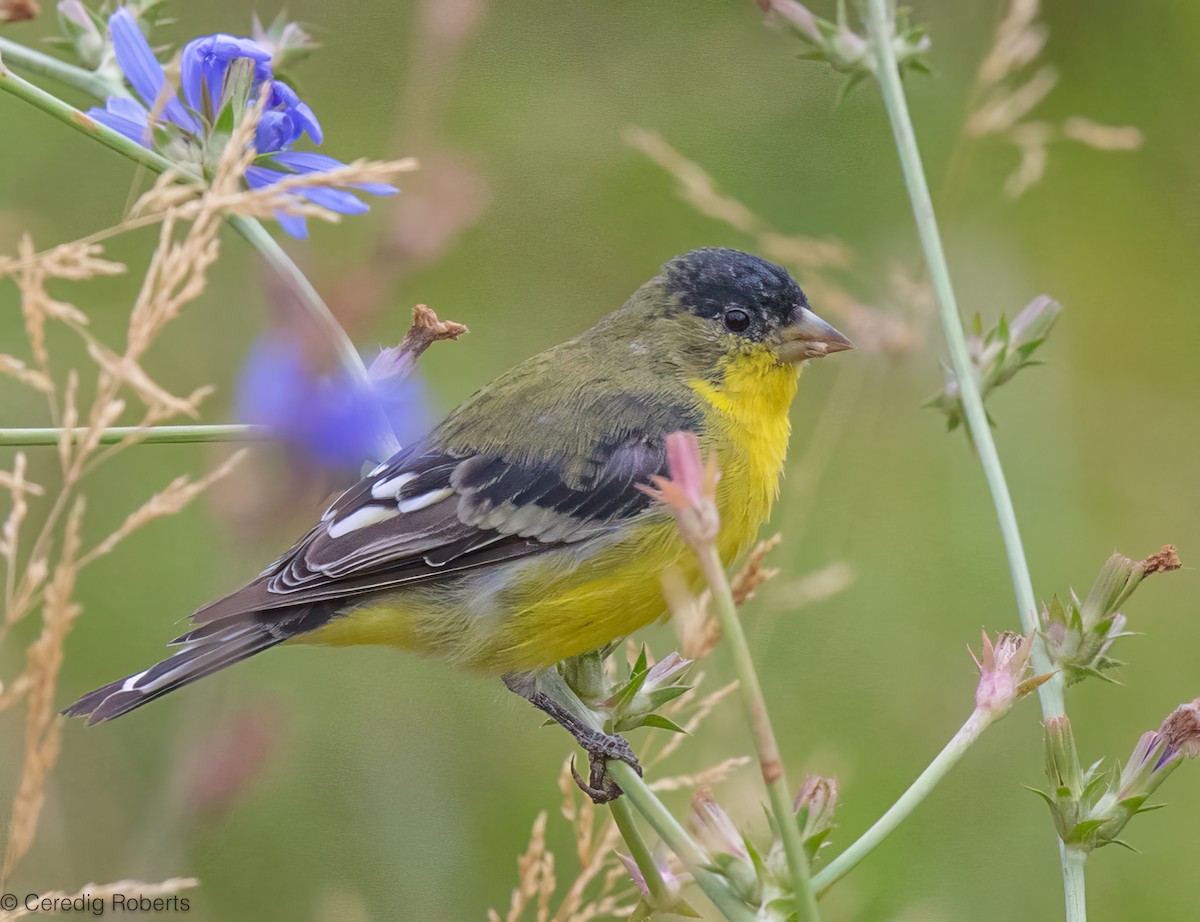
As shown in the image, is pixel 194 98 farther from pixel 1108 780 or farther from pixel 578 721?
pixel 1108 780

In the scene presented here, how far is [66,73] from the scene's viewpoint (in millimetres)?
1827

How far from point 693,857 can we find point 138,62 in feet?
4.01

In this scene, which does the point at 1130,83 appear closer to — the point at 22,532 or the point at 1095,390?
the point at 1095,390

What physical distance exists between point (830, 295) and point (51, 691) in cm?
188

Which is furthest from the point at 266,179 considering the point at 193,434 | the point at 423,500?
the point at 423,500

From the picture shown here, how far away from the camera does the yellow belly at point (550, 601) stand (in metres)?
2.10

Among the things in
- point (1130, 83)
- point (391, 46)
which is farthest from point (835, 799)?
point (1130, 83)

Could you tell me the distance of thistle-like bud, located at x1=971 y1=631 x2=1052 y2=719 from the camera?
1.35 m

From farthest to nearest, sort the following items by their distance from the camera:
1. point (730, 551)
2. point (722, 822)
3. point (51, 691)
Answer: point (730, 551)
point (722, 822)
point (51, 691)

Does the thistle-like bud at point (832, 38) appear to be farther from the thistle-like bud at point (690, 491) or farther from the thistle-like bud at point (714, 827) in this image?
the thistle-like bud at point (690, 491)

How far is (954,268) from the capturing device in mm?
3324

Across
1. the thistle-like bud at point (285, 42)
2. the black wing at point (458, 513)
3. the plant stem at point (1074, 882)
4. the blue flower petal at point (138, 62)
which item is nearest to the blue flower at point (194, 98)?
the blue flower petal at point (138, 62)

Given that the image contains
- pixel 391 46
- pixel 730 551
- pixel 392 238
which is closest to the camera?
pixel 392 238

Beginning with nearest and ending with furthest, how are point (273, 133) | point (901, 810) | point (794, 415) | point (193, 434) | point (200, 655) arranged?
1. point (901, 810)
2. point (193, 434)
3. point (273, 133)
4. point (200, 655)
5. point (794, 415)
